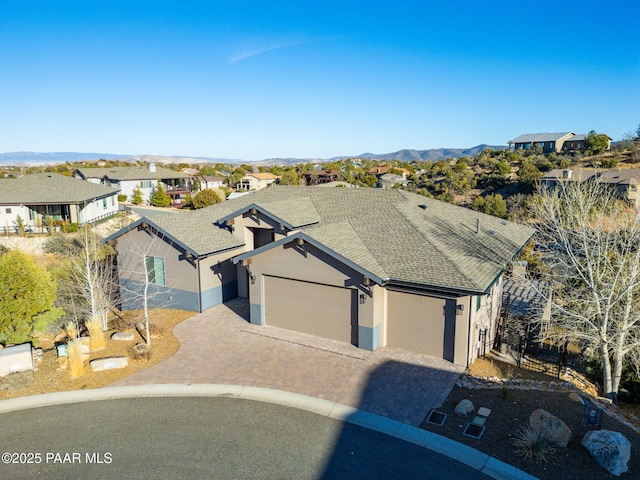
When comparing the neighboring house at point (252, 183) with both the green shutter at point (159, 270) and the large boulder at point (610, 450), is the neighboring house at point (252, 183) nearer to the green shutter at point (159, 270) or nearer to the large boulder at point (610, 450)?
the green shutter at point (159, 270)

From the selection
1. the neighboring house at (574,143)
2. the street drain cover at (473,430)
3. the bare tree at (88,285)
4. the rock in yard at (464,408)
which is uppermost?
the neighboring house at (574,143)

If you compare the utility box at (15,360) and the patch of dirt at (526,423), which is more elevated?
the utility box at (15,360)

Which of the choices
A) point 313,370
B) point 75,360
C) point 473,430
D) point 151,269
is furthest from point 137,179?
point 473,430

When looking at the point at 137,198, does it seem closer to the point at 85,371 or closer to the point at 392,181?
the point at 392,181

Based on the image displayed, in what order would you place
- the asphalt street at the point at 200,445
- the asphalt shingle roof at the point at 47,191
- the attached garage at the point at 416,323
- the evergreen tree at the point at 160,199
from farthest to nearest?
the evergreen tree at the point at 160,199, the asphalt shingle roof at the point at 47,191, the attached garage at the point at 416,323, the asphalt street at the point at 200,445

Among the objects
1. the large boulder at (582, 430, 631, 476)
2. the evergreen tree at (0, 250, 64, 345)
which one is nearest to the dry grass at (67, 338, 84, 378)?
the evergreen tree at (0, 250, 64, 345)

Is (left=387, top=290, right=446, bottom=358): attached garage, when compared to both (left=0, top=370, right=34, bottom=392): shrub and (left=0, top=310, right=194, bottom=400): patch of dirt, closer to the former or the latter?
(left=0, top=310, right=194, bottom=400): patch of dirt

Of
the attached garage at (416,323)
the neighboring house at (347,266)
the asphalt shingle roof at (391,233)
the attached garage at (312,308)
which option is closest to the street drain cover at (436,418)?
the neighboring house at (347,266)
